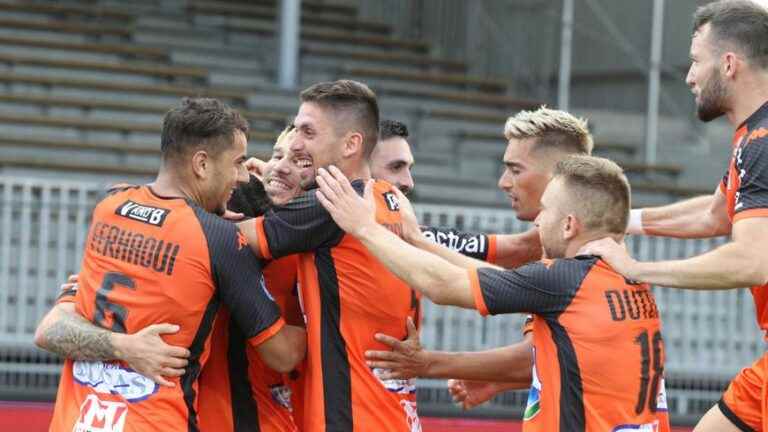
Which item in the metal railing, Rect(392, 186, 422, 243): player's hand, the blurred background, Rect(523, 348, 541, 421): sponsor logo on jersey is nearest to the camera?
Rect(523, 348, 541, 421): sponsor logo on jersey

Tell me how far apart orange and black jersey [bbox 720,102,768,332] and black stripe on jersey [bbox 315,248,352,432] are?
1.48 meters

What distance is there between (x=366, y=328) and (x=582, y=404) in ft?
2.79

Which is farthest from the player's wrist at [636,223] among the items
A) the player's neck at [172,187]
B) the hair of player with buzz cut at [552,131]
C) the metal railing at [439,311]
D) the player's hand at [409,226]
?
the metal railing at [439,311]

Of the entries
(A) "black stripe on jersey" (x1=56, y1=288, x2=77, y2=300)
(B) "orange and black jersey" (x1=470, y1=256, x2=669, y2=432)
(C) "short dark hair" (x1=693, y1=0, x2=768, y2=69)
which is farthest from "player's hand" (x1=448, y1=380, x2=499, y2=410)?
(C) "short dark hair" (x1=693, y1=0, x2=768, y2=69)

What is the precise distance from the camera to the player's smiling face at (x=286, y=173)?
180 inches

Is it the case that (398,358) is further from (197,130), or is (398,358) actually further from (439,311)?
(439,311)

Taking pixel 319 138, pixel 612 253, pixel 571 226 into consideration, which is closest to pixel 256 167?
pixel 319 138

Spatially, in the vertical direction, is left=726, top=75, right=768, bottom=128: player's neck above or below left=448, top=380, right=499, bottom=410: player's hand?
above

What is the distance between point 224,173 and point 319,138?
364mm

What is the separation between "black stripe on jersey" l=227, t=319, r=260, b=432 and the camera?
15.4 feet

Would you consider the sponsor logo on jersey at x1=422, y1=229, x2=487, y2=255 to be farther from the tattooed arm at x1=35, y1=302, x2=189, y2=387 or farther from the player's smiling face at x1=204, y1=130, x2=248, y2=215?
the tattooed arm at x1=35, y1=302, x2=189, y2=387

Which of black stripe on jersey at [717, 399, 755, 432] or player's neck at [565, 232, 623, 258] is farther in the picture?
black stripe on jersey at [717, 399, 755, 432]

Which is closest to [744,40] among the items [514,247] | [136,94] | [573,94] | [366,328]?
[514,247]

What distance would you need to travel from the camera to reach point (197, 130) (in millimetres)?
4387
